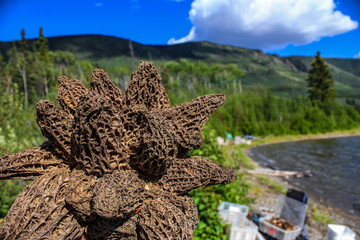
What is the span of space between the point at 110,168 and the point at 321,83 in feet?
131

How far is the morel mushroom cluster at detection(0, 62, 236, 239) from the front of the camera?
118 centimetres

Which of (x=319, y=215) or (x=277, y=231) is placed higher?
(x=277, y=231)

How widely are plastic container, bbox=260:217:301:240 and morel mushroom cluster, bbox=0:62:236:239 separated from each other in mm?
4677

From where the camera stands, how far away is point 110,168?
4.32 ft

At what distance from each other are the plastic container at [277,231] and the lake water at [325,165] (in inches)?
195

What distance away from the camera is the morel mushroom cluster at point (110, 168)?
118 centimetres

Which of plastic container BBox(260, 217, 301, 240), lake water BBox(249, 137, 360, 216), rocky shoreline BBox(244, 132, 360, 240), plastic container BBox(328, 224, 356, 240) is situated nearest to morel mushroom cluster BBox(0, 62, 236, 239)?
plastic container BBox(328, 224, 356, 240)

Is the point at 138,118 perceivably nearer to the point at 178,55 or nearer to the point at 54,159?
the point at 54,159

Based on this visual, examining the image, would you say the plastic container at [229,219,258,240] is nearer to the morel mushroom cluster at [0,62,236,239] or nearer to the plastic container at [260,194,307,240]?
the plastic container at [260,194,307,240]

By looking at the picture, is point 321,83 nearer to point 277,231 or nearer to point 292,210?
point 292,210

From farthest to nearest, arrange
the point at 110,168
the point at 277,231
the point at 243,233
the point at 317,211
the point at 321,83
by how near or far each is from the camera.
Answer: the point at 321,83, the point at 317,211, the point at 277,231, the point at 243,233, the point at 110,168

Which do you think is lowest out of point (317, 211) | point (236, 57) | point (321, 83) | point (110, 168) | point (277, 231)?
point (317, 211)

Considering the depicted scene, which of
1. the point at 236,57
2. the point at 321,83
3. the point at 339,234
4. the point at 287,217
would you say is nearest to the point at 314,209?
the point at 287,217

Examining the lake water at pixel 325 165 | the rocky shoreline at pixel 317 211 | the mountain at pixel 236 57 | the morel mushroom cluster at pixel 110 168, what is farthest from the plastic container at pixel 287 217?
the mountain at pixel 236 57
